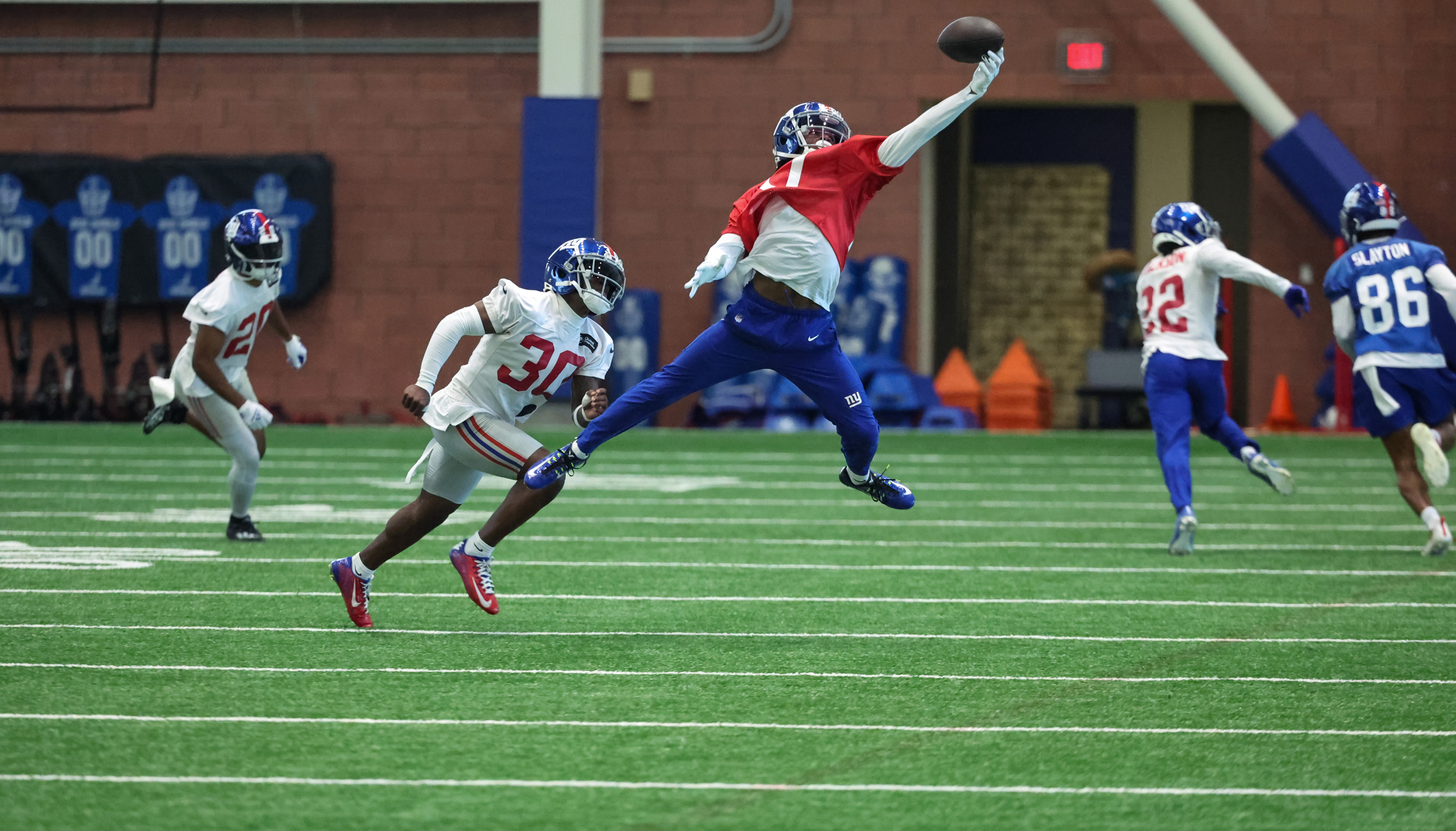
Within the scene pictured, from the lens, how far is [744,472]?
14383mm

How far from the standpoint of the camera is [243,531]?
9727 millimetres

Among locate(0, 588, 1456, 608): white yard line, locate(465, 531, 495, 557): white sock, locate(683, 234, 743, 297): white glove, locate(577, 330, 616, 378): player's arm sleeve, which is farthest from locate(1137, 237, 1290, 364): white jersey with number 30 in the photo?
locate(465, 531, 495, 557): white sock

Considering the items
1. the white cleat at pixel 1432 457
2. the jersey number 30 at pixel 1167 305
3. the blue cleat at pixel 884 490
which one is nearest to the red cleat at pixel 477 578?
the blue cleat at pixel 884 490

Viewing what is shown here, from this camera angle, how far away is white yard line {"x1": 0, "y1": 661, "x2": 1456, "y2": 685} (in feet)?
19.1

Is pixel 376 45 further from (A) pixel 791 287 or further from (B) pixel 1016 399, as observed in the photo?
(A) pixel 791 287

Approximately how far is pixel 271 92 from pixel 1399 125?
13.7m

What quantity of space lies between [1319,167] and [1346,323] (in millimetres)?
10286

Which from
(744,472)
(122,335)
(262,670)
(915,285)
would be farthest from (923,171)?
(262,670)

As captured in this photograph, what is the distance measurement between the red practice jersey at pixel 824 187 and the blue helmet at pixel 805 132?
11 cm

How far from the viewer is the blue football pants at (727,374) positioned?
678cm

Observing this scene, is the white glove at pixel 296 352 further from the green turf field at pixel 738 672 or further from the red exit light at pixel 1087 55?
the red exit light at pixel 1087 55

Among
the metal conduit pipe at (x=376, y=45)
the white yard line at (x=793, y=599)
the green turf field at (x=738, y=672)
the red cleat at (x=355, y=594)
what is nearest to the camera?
the green turf field at (x=738, y=672)

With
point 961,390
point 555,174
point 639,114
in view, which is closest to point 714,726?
point 961,390

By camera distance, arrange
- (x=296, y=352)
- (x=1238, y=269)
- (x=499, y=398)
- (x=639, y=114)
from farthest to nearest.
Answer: (x=639, y=114), (x=296, y=352), (x=1238, y=269), (x=499, y=398)
